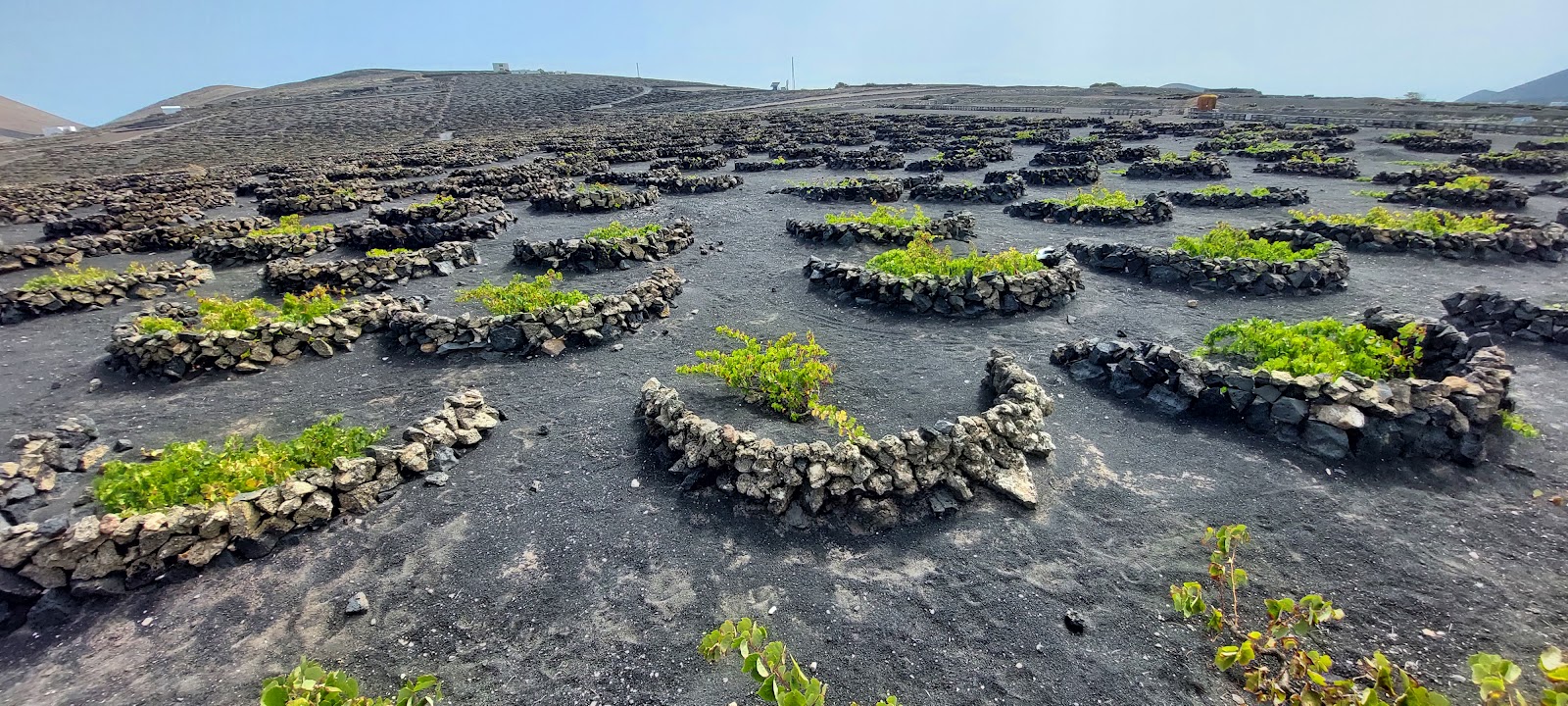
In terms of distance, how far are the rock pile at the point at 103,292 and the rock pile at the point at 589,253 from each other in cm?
772

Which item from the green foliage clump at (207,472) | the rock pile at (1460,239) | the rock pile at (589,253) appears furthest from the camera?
the rock pile at (589,253)

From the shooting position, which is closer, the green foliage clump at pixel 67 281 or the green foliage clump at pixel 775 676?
the green foliage clump at pixel 775 676

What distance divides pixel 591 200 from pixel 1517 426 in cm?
2206

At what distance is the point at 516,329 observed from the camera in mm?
10344

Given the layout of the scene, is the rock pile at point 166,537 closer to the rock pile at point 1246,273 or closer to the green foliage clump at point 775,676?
the green foliage clump at point 775,676

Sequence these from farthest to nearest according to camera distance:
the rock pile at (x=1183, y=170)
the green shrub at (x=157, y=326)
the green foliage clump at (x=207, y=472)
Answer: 1. the rock pile at (x=1183, y=170)
2. the green shrub at (x=157, y=326)
3. the green foliage clump at (x=207, y=472)

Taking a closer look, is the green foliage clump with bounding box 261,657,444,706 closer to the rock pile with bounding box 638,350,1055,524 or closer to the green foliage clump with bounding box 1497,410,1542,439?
the rock pile with bounding box 638,350,1055,524

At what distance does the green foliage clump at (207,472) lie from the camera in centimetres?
609

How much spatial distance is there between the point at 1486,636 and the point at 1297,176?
2560cm

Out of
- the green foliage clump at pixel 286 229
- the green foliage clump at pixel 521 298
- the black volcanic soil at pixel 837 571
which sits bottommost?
the black volcanic soil at pixel 837 571

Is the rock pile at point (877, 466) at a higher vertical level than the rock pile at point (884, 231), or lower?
lower

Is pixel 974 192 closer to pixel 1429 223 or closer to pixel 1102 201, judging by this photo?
pixel 1102 201

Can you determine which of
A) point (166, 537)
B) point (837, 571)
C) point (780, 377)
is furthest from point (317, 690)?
point (780, 377)

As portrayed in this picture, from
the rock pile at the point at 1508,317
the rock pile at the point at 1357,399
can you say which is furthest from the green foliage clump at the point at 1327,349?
the rock pile at the point at 1508,317
